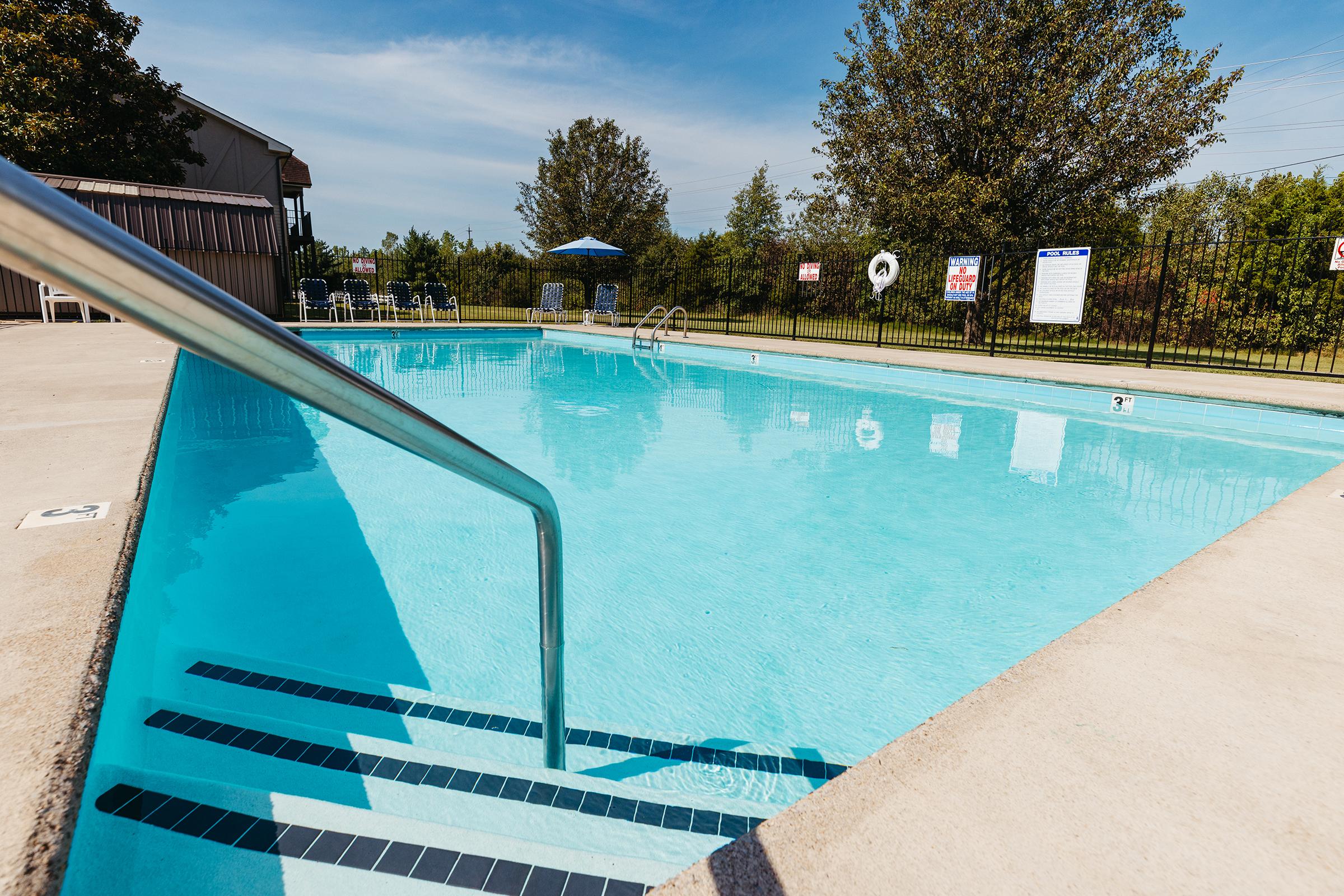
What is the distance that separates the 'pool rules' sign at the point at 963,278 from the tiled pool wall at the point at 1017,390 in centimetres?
299

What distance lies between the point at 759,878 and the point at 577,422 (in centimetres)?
685

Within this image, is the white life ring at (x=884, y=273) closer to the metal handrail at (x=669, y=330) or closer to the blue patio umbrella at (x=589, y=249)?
the metal handrail at (x=669, y=330)

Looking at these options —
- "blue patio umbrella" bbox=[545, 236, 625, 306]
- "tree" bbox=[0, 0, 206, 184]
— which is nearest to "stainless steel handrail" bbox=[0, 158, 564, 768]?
"blue patio umbrella" bbox=[545, 236, 625, 306]

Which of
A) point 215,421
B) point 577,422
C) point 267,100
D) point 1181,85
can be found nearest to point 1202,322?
point 1181,85

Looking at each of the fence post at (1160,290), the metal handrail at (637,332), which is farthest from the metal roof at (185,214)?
the fence post at (1160,290)

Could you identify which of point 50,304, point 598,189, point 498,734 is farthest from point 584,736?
point 598,189

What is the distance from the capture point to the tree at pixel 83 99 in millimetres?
13359

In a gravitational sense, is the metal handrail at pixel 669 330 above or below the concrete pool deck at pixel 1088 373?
above

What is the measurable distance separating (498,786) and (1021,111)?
1656 centimetres

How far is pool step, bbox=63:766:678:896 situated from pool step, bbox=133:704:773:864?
212mm

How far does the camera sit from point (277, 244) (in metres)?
15.5

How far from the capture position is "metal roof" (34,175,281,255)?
1312 centimetres

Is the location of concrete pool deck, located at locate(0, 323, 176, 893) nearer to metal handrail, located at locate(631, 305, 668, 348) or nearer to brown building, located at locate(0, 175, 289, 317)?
metal handrail, located at locate(631, 305, 668, 348)

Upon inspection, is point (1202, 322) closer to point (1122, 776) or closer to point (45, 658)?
point (1122, 776)
